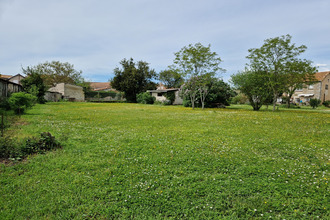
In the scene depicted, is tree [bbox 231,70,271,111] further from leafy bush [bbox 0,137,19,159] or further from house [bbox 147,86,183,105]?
leafy bush [bbox 0,137,19,159]

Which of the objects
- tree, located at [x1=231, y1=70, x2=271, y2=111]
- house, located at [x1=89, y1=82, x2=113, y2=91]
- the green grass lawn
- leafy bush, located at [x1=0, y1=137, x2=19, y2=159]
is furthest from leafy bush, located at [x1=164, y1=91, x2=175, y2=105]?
house, located at [x1=89, y1=82, x2=113, y2=91]

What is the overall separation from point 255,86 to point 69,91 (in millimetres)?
41421

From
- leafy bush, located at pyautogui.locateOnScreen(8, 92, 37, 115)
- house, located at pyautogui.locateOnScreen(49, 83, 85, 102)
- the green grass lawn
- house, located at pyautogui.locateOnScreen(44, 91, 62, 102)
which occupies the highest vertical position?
house, located at pyautogui.locateOnScreen(49, 83, 85, 102)

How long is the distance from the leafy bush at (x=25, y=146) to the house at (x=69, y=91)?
41.7 m

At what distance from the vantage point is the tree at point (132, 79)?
45812 mm

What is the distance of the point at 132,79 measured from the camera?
45.4 metres

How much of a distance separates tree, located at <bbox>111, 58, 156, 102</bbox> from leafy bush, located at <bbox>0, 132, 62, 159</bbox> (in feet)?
135

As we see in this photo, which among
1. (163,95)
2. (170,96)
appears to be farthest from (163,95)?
(170,96)

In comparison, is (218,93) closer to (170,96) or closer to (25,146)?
(170,96)

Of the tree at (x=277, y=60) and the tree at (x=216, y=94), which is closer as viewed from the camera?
the tree at (x=277, y=60)

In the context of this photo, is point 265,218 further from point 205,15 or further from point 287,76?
point 287,76

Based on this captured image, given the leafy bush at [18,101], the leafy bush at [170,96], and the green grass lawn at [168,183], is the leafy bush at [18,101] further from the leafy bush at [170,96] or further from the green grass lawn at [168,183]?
the leafy bush at [170,96]

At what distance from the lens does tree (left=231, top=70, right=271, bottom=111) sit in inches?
922

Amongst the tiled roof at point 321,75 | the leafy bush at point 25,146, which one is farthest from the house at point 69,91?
the tiled roof at point 321,75
